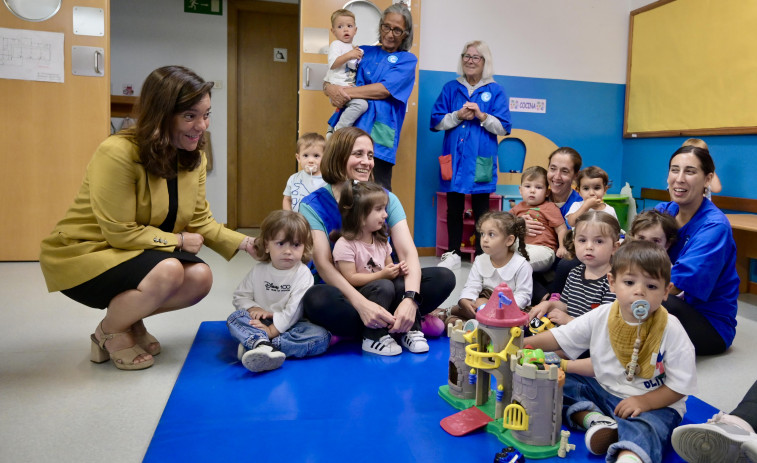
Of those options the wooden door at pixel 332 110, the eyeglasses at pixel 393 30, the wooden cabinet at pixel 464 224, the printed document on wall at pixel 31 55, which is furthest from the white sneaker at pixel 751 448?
the printed document on wall at pixel 31 55

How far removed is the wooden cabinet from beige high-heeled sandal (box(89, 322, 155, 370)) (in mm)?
2685

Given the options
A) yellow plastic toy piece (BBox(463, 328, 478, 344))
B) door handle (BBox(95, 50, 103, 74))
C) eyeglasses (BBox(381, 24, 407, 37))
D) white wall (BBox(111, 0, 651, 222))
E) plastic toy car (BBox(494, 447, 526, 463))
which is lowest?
plastic toy car (BBox(494, 447, 526, 463))

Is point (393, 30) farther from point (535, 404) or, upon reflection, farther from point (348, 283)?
point (535, 404)

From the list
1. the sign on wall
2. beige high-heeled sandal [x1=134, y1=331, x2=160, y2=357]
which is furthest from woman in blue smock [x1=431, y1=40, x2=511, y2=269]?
beige high-heeled sandal [x1=134, y1=331, x2=160, y2=357]

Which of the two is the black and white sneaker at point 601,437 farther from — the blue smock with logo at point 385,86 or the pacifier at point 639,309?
the blue smock with logo at point 385,86

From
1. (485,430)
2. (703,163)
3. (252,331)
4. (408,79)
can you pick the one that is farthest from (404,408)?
(408,79)

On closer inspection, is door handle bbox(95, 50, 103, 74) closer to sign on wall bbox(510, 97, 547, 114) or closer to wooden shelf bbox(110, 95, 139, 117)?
wooden shelf bbox(110, 95, 139, 117)

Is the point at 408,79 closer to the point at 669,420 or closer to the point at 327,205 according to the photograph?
the point at 327,205

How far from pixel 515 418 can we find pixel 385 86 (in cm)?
259

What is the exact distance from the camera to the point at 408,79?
376 centimetres

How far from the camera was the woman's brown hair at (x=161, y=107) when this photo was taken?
1.92 metres

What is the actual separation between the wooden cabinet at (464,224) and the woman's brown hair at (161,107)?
273cm

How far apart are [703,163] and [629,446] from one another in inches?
53.4

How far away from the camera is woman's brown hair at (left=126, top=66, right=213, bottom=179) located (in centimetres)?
192
